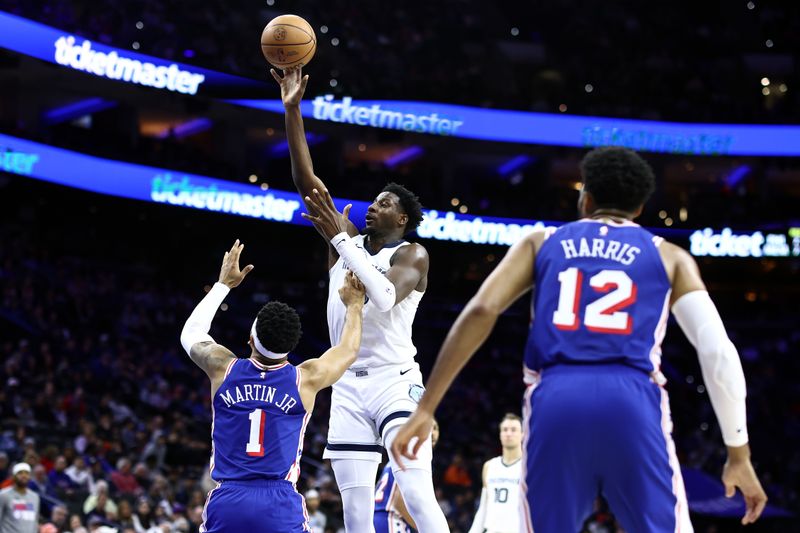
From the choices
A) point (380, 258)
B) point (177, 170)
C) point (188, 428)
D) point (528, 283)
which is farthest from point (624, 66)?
point (528, 283)

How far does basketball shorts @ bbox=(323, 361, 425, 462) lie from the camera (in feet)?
22.1

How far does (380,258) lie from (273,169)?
2530cm

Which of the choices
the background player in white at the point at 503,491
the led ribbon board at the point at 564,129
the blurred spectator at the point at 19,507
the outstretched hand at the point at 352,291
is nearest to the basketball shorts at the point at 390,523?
the background player in white at the point at 503,491

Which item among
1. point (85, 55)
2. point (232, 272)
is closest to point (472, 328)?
point (232, 272)

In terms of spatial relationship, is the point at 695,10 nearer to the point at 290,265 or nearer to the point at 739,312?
the point at 739,312

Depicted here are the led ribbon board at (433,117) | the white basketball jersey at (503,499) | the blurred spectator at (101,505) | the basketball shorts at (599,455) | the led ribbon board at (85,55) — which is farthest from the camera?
the led ribbon board at (433,117)

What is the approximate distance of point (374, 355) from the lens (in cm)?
691

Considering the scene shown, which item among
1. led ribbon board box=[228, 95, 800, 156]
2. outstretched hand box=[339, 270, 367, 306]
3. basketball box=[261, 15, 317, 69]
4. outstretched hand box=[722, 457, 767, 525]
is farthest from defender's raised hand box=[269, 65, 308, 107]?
led ribbon board box=[228, 95, 800, 156]

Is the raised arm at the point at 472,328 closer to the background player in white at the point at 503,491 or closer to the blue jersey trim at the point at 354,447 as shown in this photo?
the blue jersey trim at the point at 354,447

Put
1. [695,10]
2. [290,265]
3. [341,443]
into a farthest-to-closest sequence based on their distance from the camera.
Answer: [695,10]
[290,265]
[341,443]

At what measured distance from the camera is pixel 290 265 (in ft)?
109

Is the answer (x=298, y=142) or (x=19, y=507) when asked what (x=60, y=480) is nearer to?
(x=19, y=507)

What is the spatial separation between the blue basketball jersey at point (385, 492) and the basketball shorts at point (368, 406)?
2.29 metres

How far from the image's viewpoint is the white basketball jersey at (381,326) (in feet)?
22.7
